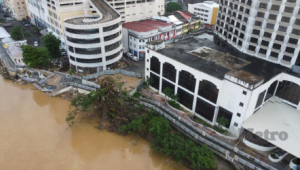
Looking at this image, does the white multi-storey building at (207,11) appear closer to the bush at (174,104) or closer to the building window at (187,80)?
the building window at (187,80)

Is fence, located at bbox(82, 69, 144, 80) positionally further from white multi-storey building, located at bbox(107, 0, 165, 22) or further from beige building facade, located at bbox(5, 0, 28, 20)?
beige building facade, located at bbox(5, 0, 28, 20)

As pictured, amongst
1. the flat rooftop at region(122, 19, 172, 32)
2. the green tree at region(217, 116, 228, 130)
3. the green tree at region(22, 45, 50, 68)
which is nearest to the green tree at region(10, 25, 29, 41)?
the green tree at region(22, 45, 50, 68)

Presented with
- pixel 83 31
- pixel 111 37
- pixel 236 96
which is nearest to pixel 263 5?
Answer: pixel 236 96

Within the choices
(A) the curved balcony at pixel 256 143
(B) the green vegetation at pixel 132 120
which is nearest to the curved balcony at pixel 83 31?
(B) the green vegetation at pixel 132 120

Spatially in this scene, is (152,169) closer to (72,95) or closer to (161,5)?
(72,95)

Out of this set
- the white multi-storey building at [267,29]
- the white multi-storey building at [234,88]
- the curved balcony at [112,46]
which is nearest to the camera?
the white multi-storey building at [234,88]
